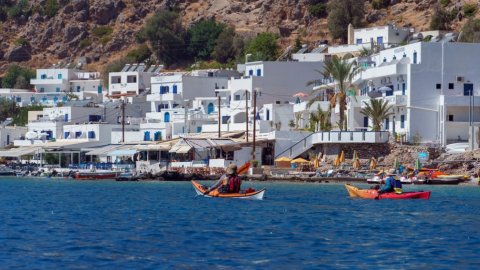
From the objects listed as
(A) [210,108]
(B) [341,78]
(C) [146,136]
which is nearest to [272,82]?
(A) [210,108]

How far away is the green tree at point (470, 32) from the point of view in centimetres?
11431

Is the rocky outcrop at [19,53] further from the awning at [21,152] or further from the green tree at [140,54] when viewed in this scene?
the awning at [21,152]

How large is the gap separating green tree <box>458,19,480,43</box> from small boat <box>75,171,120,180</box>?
34.8 meters

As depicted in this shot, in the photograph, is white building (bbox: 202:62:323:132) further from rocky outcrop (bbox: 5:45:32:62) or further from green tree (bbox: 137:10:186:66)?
rocky outcrop (bbox: 5:45:32:62)

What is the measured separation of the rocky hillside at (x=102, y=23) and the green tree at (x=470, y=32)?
2868 centimetres

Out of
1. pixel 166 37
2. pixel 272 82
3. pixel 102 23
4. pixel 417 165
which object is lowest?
pixel 417 165

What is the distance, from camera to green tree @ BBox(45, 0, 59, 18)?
16575 cm

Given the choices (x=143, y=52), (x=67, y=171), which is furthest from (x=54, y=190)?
(x=143, y=52)

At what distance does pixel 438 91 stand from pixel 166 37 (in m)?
64.1

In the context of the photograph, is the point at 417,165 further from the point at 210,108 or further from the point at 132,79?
the point at 132,79

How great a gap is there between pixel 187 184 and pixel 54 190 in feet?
36.5

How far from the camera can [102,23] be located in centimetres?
16262

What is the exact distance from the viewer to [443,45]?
9150 centimetres

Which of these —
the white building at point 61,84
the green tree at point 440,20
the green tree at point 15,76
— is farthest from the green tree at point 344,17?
the green tree at point 15,76
